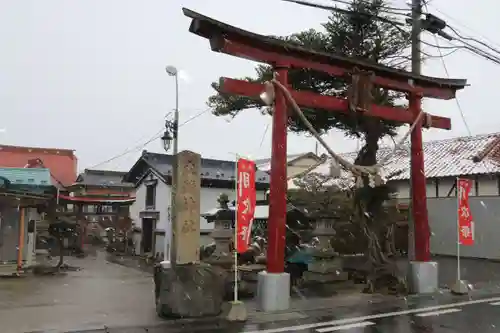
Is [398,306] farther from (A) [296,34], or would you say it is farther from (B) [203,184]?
(B) [203,184]

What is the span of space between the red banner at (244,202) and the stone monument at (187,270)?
0.86 m

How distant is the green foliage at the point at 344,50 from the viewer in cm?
1466

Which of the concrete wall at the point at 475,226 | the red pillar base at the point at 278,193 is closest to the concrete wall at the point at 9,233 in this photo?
the red pillar base at the point at 278,193

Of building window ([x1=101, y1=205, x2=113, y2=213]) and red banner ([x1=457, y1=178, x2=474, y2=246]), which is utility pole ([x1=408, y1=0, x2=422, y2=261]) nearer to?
red banner ([x1=457, y1=178, x2=474, y2=246])

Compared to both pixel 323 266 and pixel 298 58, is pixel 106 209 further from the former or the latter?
pixel 298 58

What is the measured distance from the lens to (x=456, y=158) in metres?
27.3

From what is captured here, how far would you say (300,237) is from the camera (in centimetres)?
1520

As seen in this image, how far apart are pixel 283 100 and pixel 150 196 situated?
60.7ft

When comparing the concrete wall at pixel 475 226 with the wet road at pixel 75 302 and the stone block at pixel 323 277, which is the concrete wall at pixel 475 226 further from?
the wet road at pixel 75 302

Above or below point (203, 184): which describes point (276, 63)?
above

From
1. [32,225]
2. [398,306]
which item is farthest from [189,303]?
[32,225]

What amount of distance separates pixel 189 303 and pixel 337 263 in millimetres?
7154

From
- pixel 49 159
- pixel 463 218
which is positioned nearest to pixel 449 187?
pixel 463 218

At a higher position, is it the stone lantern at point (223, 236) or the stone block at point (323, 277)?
the stone lantern at point (223, 236)
